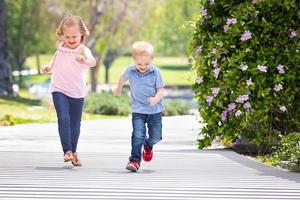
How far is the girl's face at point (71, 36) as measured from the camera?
496 inches

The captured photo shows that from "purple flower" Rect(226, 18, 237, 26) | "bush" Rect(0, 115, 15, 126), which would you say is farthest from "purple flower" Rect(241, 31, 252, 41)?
"bush" Rect(0, 115, 15, 126)

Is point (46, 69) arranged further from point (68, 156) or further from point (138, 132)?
point (138, 132)

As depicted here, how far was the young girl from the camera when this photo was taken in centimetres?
1259

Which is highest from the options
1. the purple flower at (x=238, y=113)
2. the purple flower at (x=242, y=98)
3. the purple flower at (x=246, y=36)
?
the purple flower at (x=246, y=36)

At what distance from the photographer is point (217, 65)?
14.9 m

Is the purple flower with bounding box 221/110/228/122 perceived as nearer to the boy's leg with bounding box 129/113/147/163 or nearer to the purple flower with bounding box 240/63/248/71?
the purple flower with bounding box 240/63/248/71

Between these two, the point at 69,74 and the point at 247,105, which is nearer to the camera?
the point at 69,74

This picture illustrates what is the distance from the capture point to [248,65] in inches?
575

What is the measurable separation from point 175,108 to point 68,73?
2521 cm

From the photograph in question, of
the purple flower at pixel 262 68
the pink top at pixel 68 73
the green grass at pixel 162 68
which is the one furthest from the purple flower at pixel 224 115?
the green grass at pixel 162 68

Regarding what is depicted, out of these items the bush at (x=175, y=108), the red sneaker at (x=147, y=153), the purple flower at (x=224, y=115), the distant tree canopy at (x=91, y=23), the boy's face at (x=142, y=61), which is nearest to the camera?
the boy's face at (x=142, y=61)

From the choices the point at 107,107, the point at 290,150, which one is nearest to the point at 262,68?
the point at 290,150

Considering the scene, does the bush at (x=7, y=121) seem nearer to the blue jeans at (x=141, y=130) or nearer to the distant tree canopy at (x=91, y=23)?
the blue jeans at (x=141, y=130)

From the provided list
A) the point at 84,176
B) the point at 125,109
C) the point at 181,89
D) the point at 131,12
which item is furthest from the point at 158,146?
the point at 181,89
